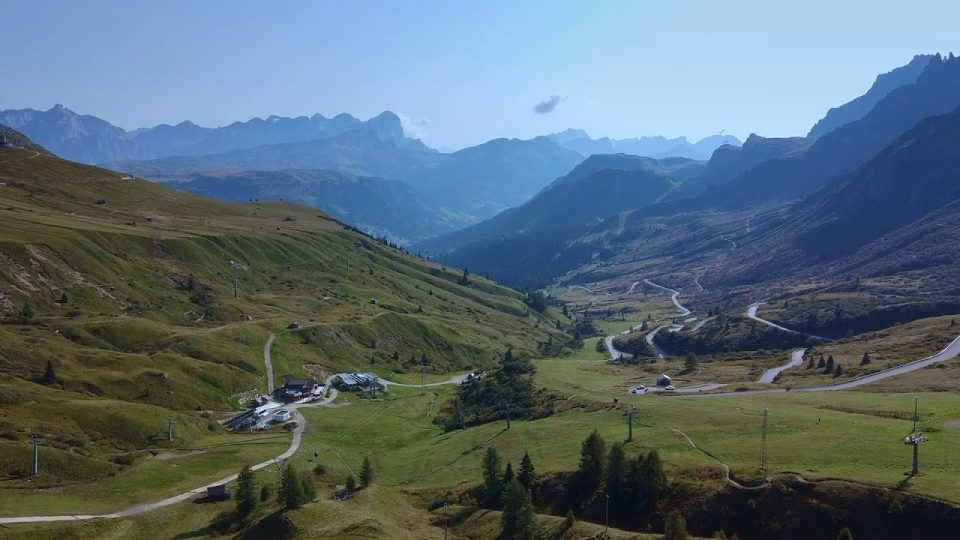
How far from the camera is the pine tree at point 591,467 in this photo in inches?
3371

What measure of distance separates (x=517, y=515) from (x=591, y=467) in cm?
1466

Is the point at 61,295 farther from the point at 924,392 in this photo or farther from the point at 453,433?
the point at 924,392

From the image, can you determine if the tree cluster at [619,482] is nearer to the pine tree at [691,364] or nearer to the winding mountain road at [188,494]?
the winding mountain road at [188,494]

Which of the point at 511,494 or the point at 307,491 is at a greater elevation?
the point at 511,494

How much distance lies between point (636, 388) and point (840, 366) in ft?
164

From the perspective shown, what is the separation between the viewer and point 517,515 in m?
76.5

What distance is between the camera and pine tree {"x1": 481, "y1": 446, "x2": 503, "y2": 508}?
90625 mm

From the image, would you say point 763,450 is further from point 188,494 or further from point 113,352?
point 113,352

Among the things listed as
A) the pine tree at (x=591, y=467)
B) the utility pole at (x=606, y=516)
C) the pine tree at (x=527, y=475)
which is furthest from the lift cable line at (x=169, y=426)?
the utility pole at (x=606, y=516)

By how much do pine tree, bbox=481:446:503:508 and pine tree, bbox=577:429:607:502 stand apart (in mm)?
11443

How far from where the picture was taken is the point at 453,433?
451 feet

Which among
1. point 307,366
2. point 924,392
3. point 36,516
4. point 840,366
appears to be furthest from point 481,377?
point 36,516

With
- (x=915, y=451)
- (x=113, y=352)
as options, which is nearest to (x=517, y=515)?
(x=915, y=451)

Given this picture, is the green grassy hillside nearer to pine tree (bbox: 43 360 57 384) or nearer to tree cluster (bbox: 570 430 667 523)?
pine tree (bbox: 43 360 57 384)
